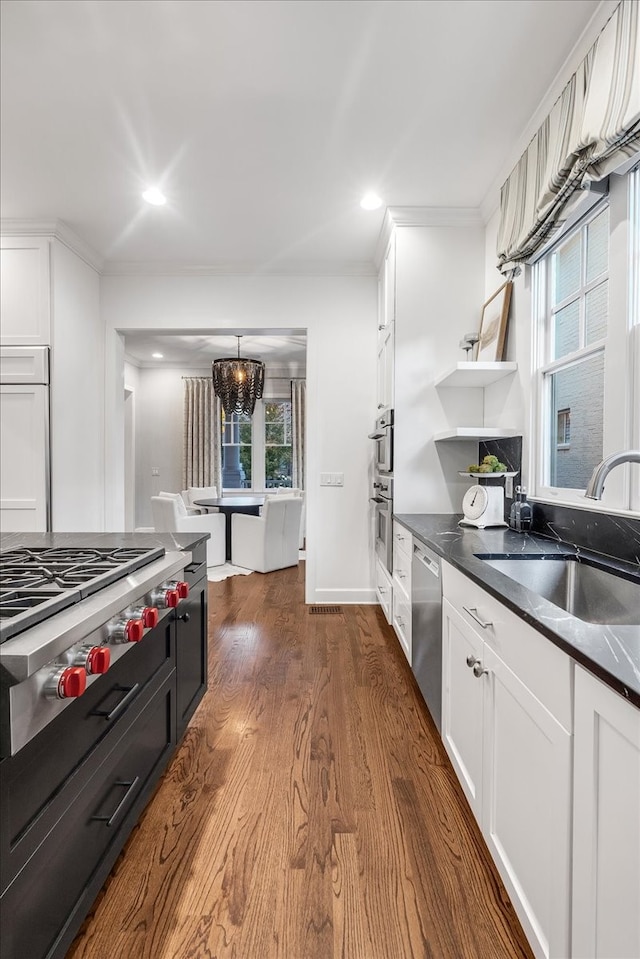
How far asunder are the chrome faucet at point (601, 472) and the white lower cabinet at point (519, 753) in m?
0.38

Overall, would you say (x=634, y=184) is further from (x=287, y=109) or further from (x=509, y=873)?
(x=509, y=873)

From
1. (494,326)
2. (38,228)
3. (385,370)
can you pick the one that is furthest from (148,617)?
(38,228)

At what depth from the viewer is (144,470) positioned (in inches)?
307

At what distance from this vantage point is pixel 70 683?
35.4 inches

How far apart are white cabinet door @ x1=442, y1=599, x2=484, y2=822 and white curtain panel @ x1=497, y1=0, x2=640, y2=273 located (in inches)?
63.7

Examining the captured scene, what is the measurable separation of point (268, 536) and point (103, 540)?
10.9ft

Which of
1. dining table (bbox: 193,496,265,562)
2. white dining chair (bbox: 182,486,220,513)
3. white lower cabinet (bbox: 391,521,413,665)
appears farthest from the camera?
white dining chair (bbox: 182,486,220,513)

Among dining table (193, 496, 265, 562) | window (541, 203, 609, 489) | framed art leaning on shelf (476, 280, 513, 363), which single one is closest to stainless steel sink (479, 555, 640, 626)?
window (541, 203, 609, 489)

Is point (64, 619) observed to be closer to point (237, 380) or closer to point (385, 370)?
point (385, 370)

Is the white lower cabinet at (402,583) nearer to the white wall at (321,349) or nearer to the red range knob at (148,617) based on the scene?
the white wall at (321,349)

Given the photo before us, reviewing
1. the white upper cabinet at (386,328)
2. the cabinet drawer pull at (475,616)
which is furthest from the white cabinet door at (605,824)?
the white upper cabinet at (386,328)

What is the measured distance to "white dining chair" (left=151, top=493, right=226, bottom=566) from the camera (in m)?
5.19

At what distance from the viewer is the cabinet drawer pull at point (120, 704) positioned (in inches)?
46.3

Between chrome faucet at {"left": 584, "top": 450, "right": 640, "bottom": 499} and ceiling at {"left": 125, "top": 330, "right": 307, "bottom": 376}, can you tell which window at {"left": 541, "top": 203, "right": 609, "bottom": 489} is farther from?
ceiling at {"left": 125, "top": 330, "right": 307, "bottom": 376}
